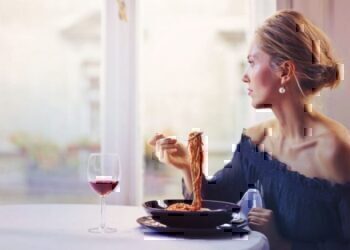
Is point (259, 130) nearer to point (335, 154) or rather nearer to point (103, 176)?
point (335, 154)

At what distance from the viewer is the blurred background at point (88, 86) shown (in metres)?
2.30

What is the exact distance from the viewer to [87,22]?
2.34 metres

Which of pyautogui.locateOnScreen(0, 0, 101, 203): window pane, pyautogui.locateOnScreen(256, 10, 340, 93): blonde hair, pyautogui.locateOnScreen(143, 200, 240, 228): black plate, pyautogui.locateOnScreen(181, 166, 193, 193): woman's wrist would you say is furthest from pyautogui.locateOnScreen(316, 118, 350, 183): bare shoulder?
pyautogui.locateOnScreen(0, 0, 101, 203): window pane

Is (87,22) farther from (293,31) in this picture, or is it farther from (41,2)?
(293,31)

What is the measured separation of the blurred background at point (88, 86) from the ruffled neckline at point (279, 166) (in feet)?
0.69

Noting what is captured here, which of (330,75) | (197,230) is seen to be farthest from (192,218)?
(330,75)

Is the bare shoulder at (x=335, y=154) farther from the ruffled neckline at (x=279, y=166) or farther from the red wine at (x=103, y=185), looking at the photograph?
the red wine at (x=103, y=185)

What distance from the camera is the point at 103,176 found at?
1526 millimetres

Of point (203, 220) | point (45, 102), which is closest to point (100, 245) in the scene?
point (203, 220)

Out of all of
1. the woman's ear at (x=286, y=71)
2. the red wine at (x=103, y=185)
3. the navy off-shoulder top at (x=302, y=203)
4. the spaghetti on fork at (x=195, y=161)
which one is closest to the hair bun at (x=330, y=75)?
the woman's ear at (x=286, y=71)

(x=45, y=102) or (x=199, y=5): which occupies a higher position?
(x=199, y=5)

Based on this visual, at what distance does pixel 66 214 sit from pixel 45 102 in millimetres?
792

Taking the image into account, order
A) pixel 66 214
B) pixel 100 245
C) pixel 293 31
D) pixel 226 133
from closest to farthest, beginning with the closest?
1. pixel 100 245
2. pixel 66 214
3. pixel 293 31
4. pixel 226 133

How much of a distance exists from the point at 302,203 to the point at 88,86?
1078 millimetres
